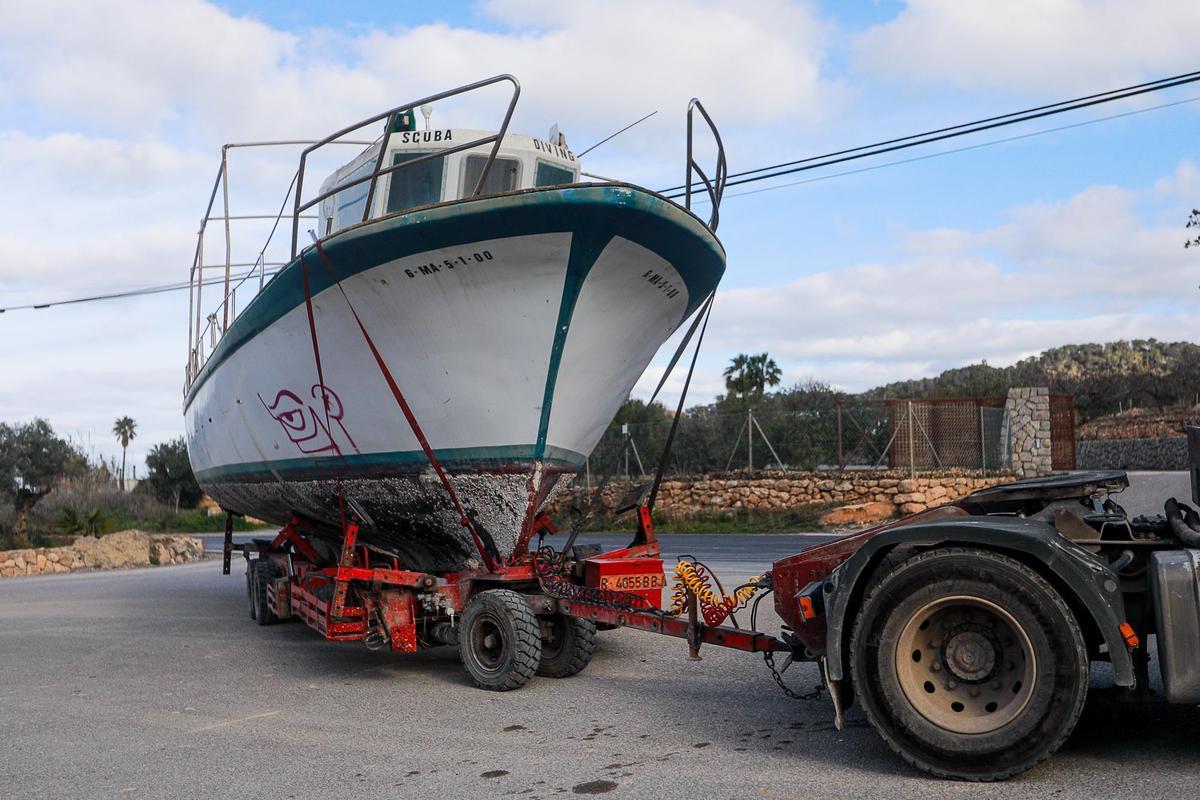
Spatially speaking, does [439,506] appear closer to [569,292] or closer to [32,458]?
[569,292]

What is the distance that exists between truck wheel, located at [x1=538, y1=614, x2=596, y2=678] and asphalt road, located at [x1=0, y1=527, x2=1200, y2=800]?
104 millimetres

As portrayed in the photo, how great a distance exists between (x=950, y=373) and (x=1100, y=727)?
58.1 metres

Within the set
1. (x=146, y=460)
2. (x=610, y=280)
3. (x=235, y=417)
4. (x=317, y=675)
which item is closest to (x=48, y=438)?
(x=146, y=460)

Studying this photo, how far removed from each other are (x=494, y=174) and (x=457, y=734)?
15.1 feet

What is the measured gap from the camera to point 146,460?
40781 millimetres

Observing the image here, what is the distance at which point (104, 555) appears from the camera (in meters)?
20.2

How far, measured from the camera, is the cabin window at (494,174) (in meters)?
8.27

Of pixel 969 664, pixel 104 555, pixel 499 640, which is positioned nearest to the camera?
pixel 969 664

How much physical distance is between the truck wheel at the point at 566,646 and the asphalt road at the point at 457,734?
0.10 m

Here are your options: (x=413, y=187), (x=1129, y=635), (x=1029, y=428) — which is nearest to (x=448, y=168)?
(x=413, y=187)

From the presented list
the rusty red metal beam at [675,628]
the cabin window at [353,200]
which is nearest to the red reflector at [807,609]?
the rusty red metal beam at [675,628]

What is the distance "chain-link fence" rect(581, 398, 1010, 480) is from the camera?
78.5 ft

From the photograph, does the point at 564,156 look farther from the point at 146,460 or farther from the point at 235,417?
the point at 146,460

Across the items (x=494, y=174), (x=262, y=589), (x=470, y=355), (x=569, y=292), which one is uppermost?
(x=494, y=174)
